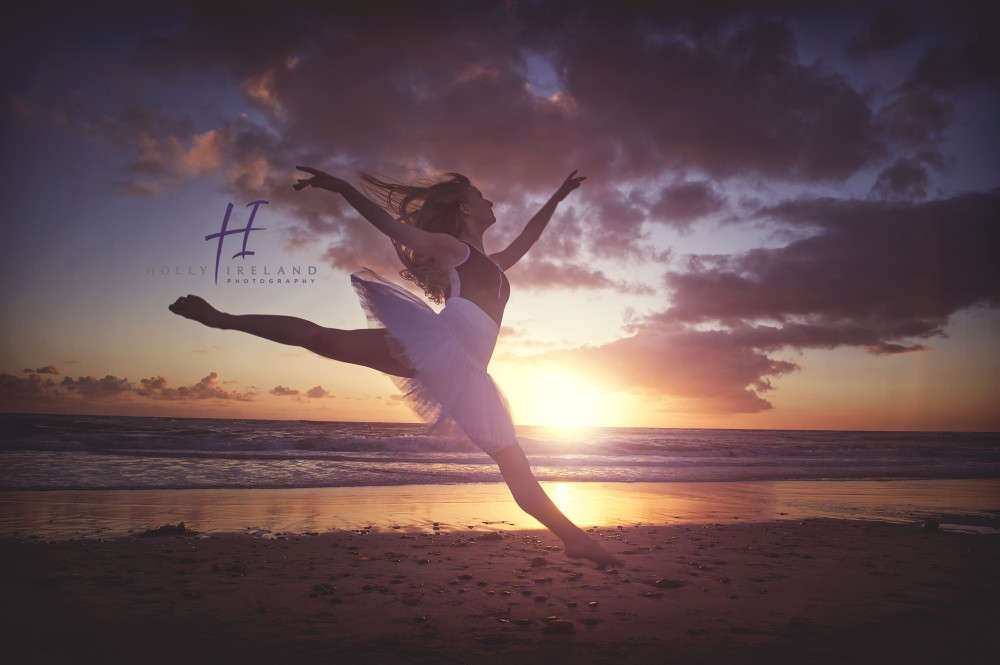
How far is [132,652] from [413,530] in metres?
3.96

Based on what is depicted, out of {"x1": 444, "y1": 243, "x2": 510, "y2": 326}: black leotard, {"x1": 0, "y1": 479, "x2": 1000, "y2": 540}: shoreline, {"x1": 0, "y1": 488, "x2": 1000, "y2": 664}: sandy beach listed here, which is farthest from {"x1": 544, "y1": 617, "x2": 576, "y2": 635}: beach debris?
{"x1": 0, "y1": 479, "x2": 1000, "y2": 540}: shoreline

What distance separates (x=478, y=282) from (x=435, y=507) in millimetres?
5964

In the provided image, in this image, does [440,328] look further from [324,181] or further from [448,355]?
[324,181]

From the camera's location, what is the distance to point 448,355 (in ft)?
11.4

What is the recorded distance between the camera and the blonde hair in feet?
12.8

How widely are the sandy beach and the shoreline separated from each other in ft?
3.39

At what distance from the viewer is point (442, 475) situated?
13.6 metres

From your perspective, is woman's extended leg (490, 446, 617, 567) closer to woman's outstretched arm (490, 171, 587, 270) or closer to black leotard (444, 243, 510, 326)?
black leotard (444, 243, 510, 326)

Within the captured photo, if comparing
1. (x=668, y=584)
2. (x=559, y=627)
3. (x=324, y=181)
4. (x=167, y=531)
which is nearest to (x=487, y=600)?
(x=559, y=627)

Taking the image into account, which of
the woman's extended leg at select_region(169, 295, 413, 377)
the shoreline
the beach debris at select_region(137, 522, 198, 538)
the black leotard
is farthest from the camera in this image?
the shoreline

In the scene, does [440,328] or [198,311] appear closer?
[198,311]

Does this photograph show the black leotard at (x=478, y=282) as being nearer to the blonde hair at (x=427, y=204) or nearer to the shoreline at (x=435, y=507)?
the blonde hair at (x=427, y=204)

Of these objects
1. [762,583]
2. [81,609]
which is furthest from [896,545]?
[81,609]

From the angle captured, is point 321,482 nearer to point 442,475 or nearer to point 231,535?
point 442,475
